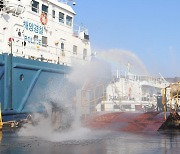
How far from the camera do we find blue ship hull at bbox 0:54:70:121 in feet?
52.7

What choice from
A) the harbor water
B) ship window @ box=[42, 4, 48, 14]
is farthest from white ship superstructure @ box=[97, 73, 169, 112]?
the harbor water

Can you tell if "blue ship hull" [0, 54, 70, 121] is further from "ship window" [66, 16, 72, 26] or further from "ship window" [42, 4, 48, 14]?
"ship window" [66, 16, 72, 26]

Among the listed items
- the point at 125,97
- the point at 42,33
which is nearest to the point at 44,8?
the point at 42,33

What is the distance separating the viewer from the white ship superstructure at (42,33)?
Answer: 17.7 meters

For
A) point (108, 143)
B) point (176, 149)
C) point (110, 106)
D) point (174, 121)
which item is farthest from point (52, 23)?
point (176, 149)

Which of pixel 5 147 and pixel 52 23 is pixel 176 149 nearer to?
pixel 5 147

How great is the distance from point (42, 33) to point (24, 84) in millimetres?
4275

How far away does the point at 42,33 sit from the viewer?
20.2 metres

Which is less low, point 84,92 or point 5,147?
point 84,92

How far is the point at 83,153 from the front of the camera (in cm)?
829

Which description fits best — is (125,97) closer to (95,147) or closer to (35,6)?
(35,6)

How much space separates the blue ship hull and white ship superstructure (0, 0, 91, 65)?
718 millimetres

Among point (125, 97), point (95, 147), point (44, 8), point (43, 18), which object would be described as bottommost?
point (95, 147)

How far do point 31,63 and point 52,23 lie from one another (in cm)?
469
